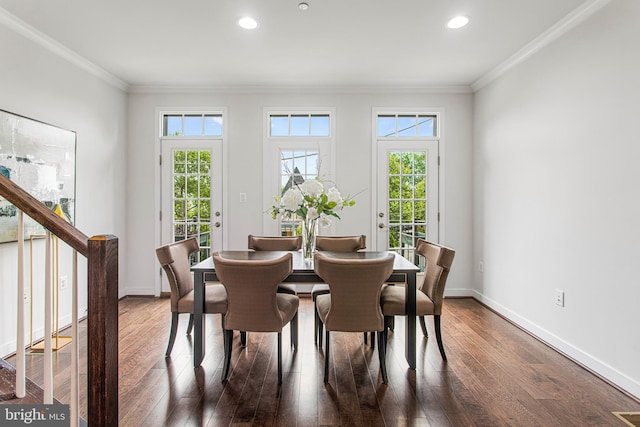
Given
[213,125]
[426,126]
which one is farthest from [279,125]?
[426,126]

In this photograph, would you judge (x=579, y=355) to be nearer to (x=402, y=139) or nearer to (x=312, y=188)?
(x=312, y=188)

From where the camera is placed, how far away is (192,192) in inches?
171

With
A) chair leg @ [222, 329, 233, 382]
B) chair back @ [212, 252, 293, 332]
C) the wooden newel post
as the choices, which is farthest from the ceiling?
chair leg @ [222, 329, 233, 382]

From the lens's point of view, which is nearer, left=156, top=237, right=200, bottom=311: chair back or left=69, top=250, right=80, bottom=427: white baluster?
left=69, top=250, right=80, bottom=427: white baluster

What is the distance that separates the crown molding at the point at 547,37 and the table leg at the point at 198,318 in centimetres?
336

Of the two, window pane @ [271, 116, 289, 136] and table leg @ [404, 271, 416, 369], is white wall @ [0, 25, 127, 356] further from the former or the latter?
table leg @ [404, 271, 416, 369]

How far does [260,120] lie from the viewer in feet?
14.1

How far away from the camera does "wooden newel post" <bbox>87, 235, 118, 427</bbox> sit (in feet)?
3.87

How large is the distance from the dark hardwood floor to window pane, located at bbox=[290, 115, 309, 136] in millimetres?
2462

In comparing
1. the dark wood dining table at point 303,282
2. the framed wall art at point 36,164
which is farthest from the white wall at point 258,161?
the dark wood dining table at point 303,282

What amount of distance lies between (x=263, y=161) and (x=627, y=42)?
11.3ft

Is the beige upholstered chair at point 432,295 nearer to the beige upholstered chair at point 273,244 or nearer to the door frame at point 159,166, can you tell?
the beige upholstered chair at point 273,244

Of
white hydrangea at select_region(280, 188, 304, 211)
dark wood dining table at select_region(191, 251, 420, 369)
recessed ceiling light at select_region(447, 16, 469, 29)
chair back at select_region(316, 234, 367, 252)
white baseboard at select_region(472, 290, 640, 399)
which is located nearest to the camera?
white baseboard at select_region(472, 290, 640, 399)

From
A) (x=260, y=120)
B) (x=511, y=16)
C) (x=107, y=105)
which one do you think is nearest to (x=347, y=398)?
(x=511, y=16)
